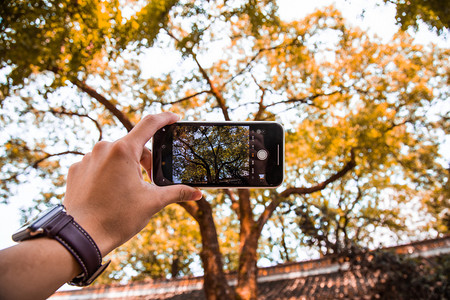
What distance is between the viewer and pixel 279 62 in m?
8.54

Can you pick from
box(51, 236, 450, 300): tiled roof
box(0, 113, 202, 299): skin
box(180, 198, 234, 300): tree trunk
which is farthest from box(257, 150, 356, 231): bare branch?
box(0, 113, 202, 299): skin

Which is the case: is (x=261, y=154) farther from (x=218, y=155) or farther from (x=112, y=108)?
(x=112, y=108)

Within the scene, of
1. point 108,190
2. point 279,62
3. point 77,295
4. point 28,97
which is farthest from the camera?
point 77,295

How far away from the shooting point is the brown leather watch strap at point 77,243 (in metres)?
0.99

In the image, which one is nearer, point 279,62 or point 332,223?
point 279,62

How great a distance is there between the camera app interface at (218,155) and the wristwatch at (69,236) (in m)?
1.04

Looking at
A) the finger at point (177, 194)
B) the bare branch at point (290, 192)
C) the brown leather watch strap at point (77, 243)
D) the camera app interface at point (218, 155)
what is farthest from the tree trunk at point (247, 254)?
the brown leather watch strap at point (77, 243)

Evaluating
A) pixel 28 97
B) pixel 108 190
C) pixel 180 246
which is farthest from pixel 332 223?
pixel 108 190

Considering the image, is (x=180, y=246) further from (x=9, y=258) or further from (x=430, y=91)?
(x=9, y=258)

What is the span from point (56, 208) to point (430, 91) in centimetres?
986

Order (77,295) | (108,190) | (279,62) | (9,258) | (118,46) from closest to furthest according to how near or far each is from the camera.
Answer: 1. (9,258)
2. (108,190)
3. (118,46)
4. (279,62)
5. (77,295)

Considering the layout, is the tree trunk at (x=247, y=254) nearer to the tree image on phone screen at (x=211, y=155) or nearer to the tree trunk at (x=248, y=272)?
the tree trunk at (x=248, y=272)

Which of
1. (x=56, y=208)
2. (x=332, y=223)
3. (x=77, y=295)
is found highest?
(x=56, y=208)

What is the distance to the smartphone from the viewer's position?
6.86 feet
